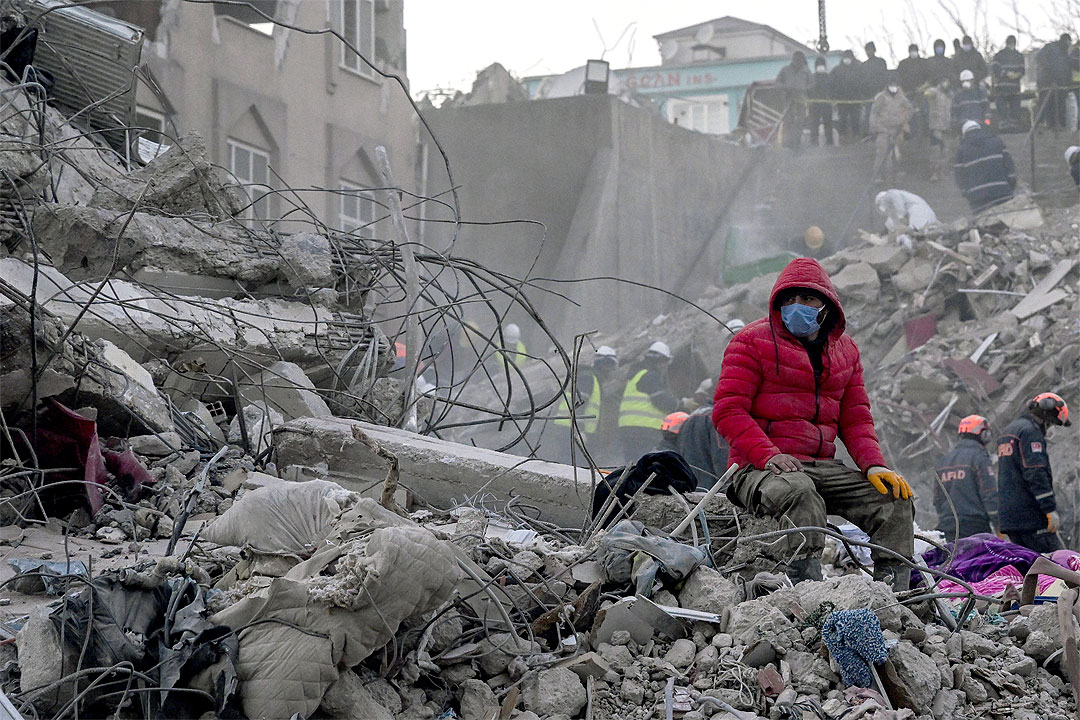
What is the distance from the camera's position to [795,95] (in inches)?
908

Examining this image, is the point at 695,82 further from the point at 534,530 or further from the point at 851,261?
the point at 534,530

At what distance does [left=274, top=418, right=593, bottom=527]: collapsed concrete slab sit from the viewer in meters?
5.14

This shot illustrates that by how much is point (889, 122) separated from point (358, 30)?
1087 cm

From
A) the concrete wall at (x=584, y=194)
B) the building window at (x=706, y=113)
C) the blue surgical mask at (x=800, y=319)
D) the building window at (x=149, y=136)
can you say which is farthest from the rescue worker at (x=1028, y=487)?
the building window at (x=706, y=113)

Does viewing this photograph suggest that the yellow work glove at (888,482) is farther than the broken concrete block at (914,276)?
No

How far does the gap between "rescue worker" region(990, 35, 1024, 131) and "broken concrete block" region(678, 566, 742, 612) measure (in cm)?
1946

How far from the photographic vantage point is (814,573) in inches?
157

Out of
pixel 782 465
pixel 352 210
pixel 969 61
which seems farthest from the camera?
pixel 969 61

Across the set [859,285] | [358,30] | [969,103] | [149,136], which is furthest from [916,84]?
[149,136]

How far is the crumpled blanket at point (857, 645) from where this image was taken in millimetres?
3139

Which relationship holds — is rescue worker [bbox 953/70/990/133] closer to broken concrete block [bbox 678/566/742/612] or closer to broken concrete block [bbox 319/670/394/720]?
broken concrete block [bbox 678/566/742/612]

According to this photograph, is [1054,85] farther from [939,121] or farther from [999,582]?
[999,582]

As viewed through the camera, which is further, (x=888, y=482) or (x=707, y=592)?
(x=888, y=482)

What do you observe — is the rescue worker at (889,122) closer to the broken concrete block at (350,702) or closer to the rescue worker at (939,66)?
the rescue worker at (939,66)
